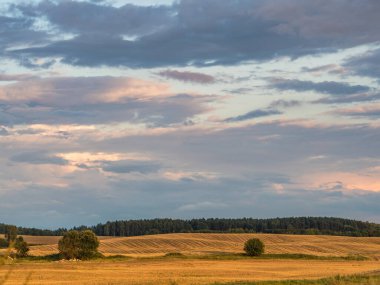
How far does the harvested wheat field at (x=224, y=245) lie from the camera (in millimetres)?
111188

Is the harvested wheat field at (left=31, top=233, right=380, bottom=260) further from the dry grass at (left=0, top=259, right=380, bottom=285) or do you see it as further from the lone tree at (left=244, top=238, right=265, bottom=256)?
the dry grass at (left=0, top=259, right=380, bottom=285)

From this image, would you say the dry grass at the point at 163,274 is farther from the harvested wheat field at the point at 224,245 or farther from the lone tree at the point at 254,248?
the harvested wheat field at the point at 224,245

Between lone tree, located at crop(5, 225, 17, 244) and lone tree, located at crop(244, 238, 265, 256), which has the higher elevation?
lone tree, located at crop(244, 238, 265, 256)

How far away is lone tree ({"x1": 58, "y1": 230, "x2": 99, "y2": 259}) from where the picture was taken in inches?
3777

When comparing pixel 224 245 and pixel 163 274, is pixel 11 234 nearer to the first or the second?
pixel 163 274

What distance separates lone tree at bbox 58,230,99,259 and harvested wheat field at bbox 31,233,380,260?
366 inches

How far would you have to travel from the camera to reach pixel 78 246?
96312mm

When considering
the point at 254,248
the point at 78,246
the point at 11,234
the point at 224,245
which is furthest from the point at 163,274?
the point at 224,245

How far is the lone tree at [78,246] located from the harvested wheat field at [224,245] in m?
9.30

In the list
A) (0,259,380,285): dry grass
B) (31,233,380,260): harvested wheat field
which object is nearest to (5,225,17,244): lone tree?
(0,259,380,285): dry grass

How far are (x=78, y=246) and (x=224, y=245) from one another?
1359 inches

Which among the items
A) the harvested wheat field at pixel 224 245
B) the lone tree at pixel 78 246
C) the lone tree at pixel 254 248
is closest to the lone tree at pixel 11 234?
the lone tree at pixel 78 246

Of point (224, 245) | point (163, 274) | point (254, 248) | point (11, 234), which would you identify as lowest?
point (163, 274)

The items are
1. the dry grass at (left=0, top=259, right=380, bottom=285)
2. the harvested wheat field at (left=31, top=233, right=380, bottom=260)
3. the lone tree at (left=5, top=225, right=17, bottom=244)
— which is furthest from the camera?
the harvested wheat field at (left=31, top=233, right=380, bottom=260)
